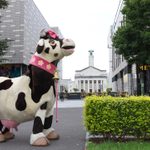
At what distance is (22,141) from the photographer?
1089cm

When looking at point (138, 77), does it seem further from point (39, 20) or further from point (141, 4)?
point (39, 20)

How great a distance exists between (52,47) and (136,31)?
2053 cm

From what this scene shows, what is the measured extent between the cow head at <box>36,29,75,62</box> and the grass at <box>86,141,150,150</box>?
2386 mm

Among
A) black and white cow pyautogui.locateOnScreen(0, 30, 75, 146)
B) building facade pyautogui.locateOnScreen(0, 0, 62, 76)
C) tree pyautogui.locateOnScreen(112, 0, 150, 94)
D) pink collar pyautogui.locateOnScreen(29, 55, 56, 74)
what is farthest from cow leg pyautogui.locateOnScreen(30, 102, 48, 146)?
building facade pyautogui.locateOnScreen(0, 0, 62, 76)

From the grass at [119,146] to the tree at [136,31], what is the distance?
2048 cm

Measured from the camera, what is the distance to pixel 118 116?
400 inches

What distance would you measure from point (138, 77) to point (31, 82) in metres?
A: 44.1

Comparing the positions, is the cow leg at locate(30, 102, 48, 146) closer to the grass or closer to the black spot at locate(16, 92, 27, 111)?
the black spot at locate(16, 92, 27, 111)

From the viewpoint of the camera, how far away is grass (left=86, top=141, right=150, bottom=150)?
356 inches

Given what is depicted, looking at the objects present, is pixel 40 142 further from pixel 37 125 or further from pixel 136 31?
pixel 136 31

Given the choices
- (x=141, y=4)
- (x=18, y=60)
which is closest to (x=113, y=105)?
(x=141, y=4)

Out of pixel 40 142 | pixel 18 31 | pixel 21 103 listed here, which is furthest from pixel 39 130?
pixel 18 31

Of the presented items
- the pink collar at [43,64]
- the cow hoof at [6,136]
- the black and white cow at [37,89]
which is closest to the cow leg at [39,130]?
the black and white cow at [37,89]

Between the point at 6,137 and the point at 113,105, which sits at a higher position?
the point at 113,105
